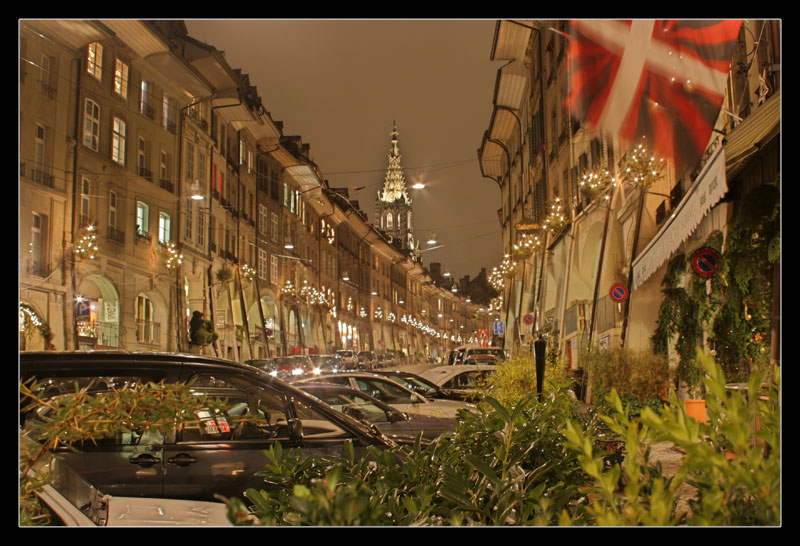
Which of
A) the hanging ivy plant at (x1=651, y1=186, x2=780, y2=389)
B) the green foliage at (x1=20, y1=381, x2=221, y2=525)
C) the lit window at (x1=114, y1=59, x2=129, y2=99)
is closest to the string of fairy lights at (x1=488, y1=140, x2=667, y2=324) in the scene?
the hanging ivy plant at (x1=651, y1=186, x2=780, y2=389)

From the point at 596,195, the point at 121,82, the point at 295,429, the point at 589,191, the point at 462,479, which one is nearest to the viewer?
the point at 462,479

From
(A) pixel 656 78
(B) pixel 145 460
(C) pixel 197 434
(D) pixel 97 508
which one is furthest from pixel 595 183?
(D) pixel 97 508

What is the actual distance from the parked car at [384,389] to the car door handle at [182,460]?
16.0 feet

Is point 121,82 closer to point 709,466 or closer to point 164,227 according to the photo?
point 164,227

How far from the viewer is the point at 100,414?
2350 millimetres

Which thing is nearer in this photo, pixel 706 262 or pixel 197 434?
pixel 197 434

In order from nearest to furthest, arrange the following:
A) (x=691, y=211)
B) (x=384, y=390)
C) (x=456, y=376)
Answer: (x=691, y=211)
(x=384, y=390)
(x=456, y=376)

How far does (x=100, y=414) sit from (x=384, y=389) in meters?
8.12

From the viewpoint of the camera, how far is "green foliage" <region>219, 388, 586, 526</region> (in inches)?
72.8

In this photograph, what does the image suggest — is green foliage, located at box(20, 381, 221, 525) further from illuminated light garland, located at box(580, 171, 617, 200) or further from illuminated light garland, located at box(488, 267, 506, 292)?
illuminated light garland, located at box(488, 267, 506, 292)

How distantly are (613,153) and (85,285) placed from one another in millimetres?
9113

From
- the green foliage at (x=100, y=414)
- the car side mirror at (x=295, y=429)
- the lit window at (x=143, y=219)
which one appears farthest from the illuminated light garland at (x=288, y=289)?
the green foliage at (x=100, y=414)

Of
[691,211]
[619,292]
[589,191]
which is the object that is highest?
[589,191]
